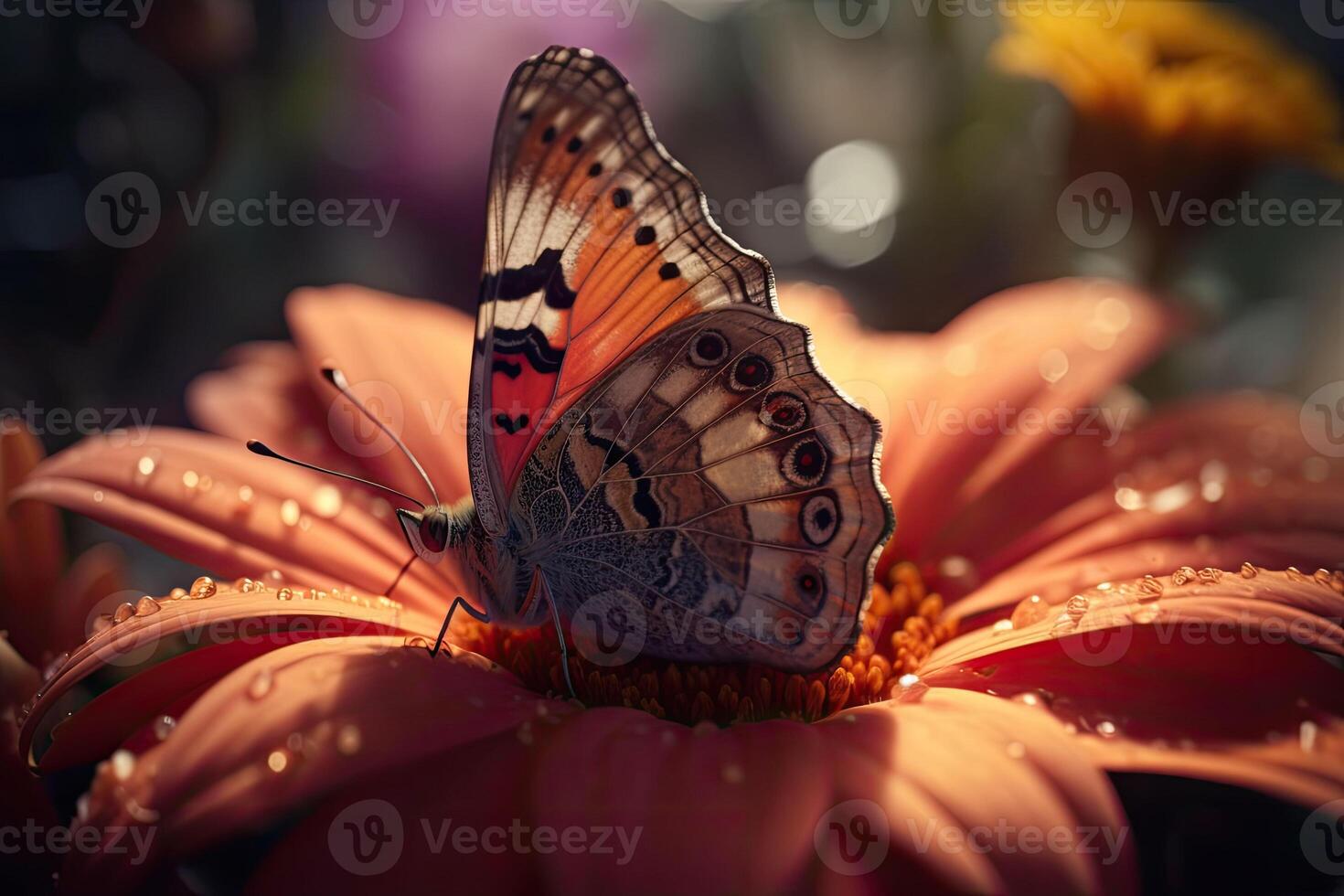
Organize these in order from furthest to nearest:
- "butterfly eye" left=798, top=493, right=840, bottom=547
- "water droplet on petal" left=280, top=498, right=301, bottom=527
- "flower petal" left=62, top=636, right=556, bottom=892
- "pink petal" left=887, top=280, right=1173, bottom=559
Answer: "pink petal" left=887, top=280, right=1173, bottom=559 → "water droplet on petal" left=280, top=498, right=301, bottom=527 → "butterfly eye" left=798, top=493, right=840, bottom=547 → "flower petal" left=62, top=636, right=556, bottom=892

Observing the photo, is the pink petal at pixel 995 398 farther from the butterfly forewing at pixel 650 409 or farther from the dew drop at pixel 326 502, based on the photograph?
the dew drop at pixel 326 502

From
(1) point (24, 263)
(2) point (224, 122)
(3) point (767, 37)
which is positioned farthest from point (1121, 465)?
(1) point (24, 263)

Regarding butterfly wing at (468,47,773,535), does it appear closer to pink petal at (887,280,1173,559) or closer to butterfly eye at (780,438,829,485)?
butterfly eye at (780,438,829,485)

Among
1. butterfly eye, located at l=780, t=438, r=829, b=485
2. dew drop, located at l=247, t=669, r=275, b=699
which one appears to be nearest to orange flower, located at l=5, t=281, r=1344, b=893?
dew drop, located at l=247, t=669, r=275, b=699

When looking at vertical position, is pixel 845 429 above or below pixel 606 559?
above

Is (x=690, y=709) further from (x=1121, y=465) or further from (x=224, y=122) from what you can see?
(x=224, y=122)

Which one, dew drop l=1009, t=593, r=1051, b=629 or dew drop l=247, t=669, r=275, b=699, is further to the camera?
dew drop l=1009, t=593, r=1051, b=629
